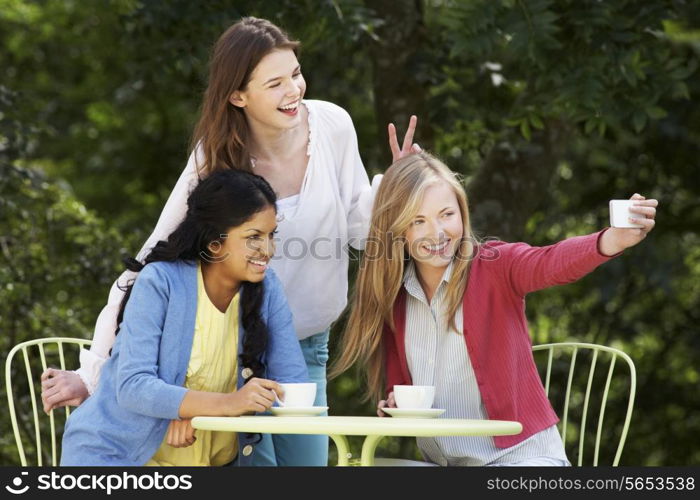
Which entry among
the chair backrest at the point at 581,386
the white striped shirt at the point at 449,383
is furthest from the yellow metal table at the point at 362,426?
the chair backrest at the point at 581,386

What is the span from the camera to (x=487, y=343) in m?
3.08

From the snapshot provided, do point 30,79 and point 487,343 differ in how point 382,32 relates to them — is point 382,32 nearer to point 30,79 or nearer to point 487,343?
point 487,343

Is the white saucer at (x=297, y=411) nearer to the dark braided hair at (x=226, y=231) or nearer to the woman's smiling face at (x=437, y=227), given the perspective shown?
the dark braided hair at (x=226, y=231)

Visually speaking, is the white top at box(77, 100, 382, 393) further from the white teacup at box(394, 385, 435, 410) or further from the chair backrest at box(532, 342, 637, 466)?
the chair backrest at box(532, 342, 637, 466)

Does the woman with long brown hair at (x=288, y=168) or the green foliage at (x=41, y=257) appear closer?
the woman with long brown hair at (x=288, y=168)

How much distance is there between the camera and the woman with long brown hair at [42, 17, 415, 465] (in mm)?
3291

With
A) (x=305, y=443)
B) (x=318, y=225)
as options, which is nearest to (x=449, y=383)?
(x=305, y=443)

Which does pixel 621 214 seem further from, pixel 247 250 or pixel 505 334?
pixel 247 250

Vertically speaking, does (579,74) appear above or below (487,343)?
above

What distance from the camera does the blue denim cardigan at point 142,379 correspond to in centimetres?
276

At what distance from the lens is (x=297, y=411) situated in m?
2.76

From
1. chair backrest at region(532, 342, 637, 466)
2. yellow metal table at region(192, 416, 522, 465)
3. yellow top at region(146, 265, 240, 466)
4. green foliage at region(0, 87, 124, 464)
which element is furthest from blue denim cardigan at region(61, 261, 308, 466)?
chair backrest at region(532, 342, 637, 466)

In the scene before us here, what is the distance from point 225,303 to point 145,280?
227 millimetres

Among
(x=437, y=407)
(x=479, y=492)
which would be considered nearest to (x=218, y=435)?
(x=437, y=407)
